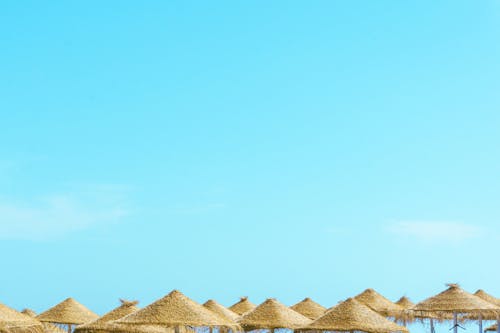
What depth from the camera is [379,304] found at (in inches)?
1227

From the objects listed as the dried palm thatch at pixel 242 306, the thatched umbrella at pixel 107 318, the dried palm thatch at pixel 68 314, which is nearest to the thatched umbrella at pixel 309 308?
the dried palm thatch at pixel 242 306

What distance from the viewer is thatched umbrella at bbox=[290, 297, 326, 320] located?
31719 millimetres

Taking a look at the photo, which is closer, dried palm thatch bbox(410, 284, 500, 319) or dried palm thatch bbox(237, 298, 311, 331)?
dried palm thatch bbox(237, 298, 311, 331)

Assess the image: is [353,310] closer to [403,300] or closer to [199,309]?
[199,309]

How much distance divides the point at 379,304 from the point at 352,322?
36.7 ft

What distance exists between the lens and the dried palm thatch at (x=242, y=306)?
108 ft

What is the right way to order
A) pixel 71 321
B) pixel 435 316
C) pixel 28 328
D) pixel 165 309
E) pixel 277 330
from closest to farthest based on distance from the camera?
pixel 28 328
pixel 165 309
pixel 277 330
pixel 71 321
pixel 435 316

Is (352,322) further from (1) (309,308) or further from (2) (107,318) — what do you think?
(1) (309,308)

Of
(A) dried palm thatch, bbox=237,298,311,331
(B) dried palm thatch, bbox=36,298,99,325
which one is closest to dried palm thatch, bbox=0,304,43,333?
(A) dried palm thatch, bbox=237,298,311,331

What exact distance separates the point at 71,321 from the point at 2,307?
39.7 ft

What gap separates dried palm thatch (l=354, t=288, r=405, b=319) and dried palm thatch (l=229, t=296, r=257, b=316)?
4826mm

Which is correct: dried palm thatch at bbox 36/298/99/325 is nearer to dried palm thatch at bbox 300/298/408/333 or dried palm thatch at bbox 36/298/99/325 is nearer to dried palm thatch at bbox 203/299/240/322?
dried palm thatch at bbox 203/299/240/322

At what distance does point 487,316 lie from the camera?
2873 centimetres

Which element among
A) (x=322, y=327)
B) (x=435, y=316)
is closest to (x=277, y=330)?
(x=322, y=327)
